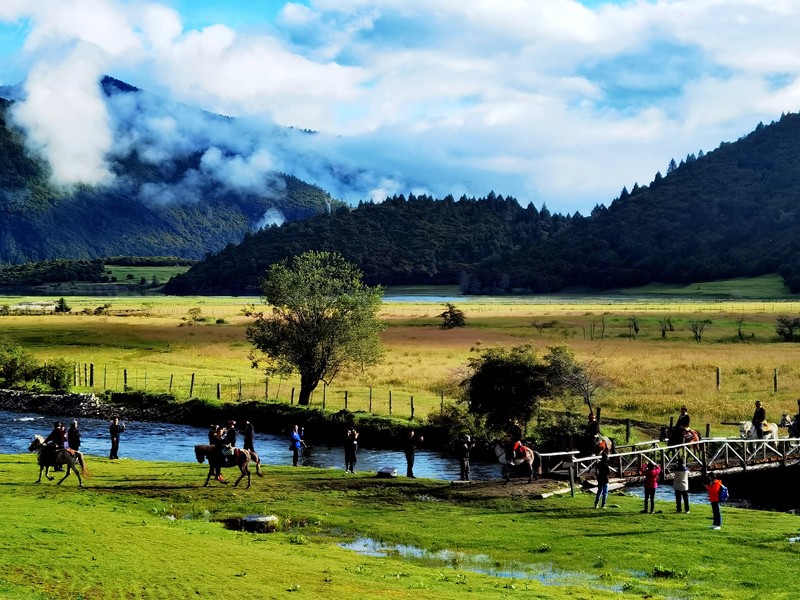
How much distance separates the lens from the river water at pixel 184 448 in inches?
1965

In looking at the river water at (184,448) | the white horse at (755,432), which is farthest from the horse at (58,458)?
the white horse at (755,432)

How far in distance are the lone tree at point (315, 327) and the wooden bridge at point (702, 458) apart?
25.8 m

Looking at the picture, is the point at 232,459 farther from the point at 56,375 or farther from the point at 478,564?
the point at 56,375

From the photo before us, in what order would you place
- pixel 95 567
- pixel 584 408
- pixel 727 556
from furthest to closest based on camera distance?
pixel 584 408 → pixel 727 556 → pixel 95 567

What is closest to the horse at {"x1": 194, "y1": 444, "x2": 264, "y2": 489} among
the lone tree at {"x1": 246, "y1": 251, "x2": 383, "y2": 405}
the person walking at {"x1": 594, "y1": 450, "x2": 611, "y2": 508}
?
the person walking at {"x1": 594, "y1": 450, "x2": 611, "y2": 508}

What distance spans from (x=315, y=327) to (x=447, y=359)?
24.3 metres

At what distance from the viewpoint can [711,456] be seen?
148 feet

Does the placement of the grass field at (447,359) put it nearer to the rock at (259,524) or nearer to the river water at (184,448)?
the river water at (184,448)

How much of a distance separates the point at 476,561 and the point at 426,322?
114 metres

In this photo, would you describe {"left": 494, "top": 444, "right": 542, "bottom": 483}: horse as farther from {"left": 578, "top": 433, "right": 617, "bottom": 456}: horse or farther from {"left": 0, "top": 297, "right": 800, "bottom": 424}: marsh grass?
{"left": 0, "top": 297, "right": 800, "bottom": 424}: marsh grass

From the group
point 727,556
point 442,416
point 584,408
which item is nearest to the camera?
point 727,556

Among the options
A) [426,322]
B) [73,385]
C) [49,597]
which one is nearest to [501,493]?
[49,597]

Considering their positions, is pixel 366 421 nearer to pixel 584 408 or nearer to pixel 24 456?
pixel 584 408

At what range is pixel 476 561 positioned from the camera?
26.5 meters
